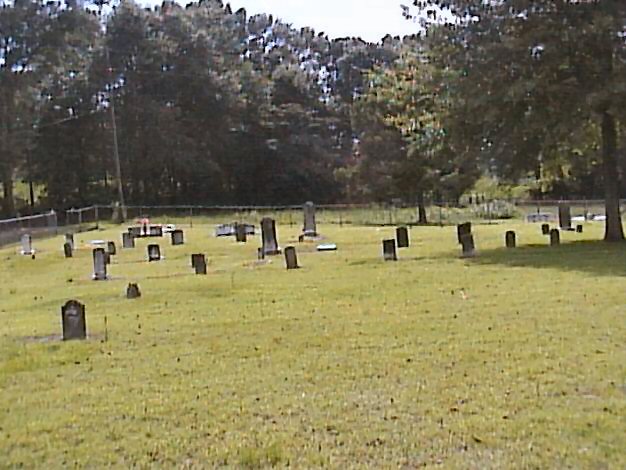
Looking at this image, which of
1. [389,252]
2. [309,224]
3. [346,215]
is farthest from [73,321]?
[346,215]

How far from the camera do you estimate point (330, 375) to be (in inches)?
331

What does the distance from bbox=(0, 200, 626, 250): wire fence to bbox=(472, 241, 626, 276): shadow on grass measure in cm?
2088

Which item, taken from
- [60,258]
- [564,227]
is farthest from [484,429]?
[564,227]

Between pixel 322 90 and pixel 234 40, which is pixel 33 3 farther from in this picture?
pixel 322 90

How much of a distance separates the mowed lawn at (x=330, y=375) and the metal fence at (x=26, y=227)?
82.0 feet

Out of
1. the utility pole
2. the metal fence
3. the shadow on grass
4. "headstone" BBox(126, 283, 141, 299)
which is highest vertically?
the utility pole

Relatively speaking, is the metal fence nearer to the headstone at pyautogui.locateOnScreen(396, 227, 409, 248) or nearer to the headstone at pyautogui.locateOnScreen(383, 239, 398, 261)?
the headstone at pyautogui.locateOnScreen(396, 227, 409, 248)

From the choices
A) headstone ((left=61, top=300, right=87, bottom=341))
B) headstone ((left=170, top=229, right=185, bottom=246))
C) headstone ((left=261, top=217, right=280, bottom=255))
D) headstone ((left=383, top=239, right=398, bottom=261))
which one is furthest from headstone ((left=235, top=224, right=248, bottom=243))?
headstone ((left=61, top=300, right=87, bottom=341))

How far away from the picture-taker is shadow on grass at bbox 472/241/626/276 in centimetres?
1795

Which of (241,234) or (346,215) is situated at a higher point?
(241,234)

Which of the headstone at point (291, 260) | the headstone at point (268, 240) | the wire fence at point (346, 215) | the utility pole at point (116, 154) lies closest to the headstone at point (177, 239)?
the headstone at point (268, 240)

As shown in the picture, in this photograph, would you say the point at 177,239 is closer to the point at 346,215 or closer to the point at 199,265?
the point at 199,265

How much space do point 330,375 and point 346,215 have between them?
44.7 m

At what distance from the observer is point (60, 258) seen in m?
28.7
